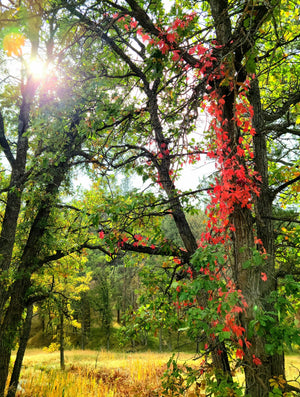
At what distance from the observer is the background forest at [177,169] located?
7.34ft

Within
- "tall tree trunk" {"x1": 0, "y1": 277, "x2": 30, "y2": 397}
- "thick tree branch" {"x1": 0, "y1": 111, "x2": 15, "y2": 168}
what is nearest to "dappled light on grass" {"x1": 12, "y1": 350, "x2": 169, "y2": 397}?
"tall tree trunk" {"x1": 0, "y1": 277, "x2": 30, "y2": 397}

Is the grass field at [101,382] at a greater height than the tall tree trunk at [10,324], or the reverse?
the tall tree trunk at [10,324]

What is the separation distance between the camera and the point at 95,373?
404 inches

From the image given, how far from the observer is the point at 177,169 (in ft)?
12.9

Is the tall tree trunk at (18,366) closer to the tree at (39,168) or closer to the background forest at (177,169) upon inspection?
the background forest at (177,169)

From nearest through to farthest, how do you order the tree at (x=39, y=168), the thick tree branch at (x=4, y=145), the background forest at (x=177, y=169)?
the background forest at (x=177, y=169) → the tree at (x=39, y=168) → the thick tree branch at (x=4, y=145)

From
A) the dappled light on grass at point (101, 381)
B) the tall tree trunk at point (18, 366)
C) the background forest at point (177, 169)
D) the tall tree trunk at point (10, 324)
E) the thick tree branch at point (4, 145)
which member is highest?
the thick tree branch at point (4, 145)

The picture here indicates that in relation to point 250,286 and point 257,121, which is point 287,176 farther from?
point 250,286

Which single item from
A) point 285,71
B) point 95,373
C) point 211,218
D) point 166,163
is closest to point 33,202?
point 166,163

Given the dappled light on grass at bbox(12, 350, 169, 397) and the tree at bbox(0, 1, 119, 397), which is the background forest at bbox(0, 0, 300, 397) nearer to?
the tree at bbox(0, 1, 119, 397)

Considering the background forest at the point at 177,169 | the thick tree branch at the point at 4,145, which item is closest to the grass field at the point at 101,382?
the background forest at the point at 177,169

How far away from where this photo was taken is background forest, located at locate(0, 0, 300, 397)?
2.24 metres

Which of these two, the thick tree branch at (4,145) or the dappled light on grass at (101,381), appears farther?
the dappled light on grass at (101,381)

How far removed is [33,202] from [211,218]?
516 cm
